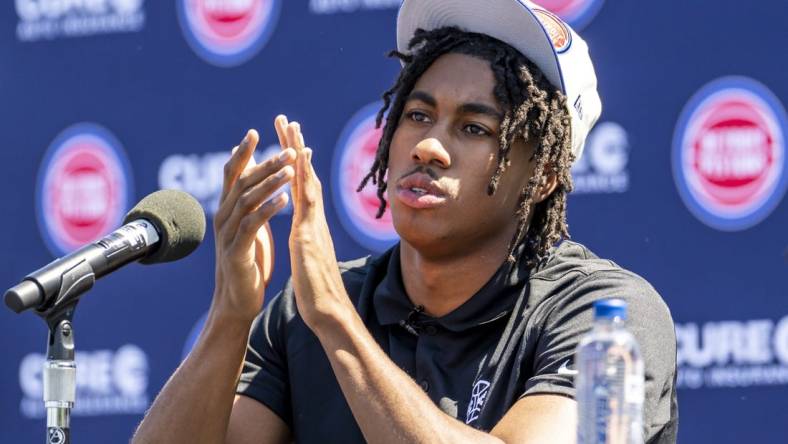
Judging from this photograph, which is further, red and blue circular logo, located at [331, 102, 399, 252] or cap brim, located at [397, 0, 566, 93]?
red and blue circular logo, located at [331, 102, 399, 252]

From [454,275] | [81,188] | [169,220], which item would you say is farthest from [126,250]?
[81,188]

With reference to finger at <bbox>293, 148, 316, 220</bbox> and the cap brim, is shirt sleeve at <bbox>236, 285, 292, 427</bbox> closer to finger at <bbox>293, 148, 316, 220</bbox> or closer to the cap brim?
finger at <bbox>293, 148, 316, 220</bbox>

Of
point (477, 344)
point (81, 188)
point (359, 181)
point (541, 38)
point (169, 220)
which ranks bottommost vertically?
point (477, 344)

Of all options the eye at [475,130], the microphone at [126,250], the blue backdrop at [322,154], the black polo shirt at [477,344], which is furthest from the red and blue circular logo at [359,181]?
the microphone at [126,250]

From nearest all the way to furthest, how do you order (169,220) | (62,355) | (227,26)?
(62,355)
(169,220)
(227,26)

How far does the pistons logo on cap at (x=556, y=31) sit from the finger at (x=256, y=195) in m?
0.59

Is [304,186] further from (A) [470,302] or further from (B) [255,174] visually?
(A) [470,302]

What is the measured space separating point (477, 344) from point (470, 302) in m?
0.08

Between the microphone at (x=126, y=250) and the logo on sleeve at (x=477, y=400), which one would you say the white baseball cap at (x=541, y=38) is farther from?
the microphone at (x=126, y=250)

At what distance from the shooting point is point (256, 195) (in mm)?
2031

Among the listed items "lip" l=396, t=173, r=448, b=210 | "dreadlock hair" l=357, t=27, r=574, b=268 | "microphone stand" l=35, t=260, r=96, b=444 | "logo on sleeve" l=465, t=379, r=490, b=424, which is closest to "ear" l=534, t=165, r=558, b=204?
"dreadlock hair" l=357, t=27, r=574, b=268

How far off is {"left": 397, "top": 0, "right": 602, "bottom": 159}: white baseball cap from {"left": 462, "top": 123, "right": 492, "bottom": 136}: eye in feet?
0.52

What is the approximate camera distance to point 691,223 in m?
2.96

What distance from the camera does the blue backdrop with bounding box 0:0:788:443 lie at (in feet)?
9.57
